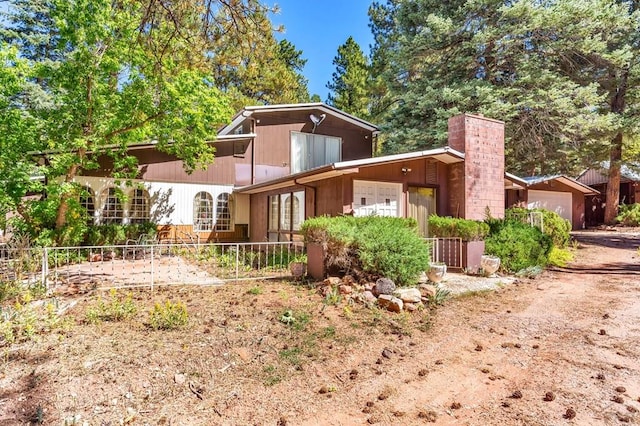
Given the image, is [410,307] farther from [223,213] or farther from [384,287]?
[223,213]

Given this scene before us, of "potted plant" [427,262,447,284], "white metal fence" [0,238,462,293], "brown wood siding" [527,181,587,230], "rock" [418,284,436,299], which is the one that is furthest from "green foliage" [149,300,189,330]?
"brown wood siding" [527,181,587,230]

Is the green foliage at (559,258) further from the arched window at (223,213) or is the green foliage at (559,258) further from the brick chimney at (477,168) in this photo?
the arched window at (223,213)

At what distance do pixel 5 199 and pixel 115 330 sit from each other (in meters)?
6.39

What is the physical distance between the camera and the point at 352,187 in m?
10.2

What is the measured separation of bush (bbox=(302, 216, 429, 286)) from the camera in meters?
6.70

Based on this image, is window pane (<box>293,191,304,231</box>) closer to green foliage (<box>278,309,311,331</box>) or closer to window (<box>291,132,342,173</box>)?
window (<box>291,132,342,173</box>)

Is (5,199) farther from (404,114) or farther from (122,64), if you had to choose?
(404,114)

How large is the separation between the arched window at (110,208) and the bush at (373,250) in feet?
31.8

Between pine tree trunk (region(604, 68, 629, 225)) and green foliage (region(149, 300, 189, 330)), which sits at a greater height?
pine tree trunk (region(604, 68, 629, 225))

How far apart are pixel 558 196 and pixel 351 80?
16.3 meters

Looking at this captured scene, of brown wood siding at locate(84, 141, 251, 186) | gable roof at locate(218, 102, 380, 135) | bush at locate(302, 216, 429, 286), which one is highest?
gable roof at locate(218, 102, 380, 135)

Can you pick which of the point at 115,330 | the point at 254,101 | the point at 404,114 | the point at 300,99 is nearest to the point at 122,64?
the point at 115,330

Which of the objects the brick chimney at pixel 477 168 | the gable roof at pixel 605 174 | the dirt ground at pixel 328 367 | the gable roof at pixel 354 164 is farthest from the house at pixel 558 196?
the dirt ground at pixel 328 367

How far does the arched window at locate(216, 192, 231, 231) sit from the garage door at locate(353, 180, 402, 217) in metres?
7.25
